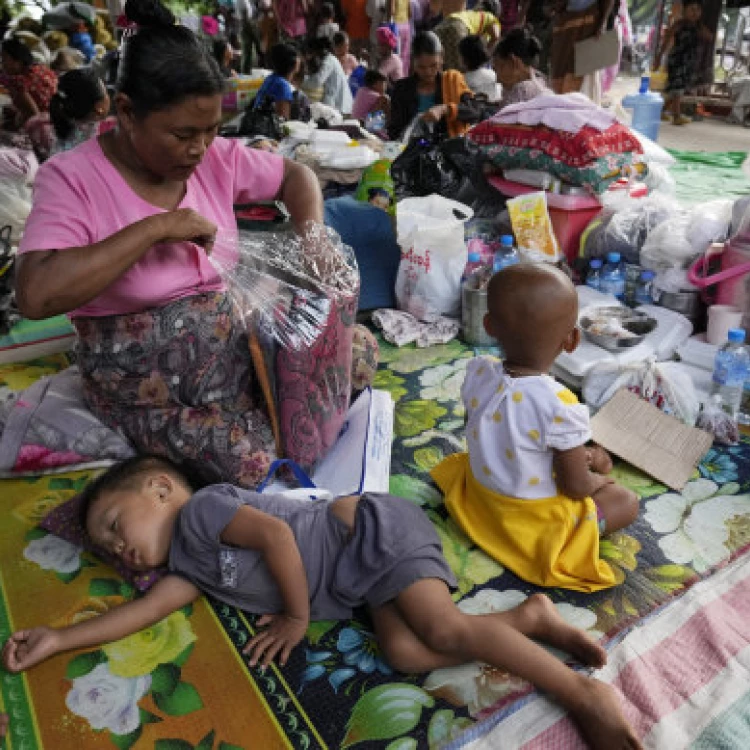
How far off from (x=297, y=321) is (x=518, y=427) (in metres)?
0.64

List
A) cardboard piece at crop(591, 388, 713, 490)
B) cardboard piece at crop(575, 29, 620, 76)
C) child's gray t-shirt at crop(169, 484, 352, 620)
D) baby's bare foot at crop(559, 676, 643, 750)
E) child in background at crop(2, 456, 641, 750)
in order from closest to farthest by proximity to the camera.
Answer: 1. baby's bare foot at crop(559, 676, 643, 750)
2. child in background at crop(2, 456, 641, 750)
3. child's gray t-shirt at crop(169, 484, 352, 620)
4. cardboard piece at crop(591, 388, 713, 490)
5. cardboard piece at crop(575, 29, 620, 76)

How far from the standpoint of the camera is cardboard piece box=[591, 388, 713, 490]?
1911 millimetres

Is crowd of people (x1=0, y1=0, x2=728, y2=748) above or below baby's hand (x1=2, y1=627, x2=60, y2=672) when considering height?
above

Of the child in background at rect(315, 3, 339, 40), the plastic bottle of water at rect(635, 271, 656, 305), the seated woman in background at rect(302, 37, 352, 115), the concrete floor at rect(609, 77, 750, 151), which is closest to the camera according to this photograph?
the plastic bottle of water at rect(635, 271, 656, 305)

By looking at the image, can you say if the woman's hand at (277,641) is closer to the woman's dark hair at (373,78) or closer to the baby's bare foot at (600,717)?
the baby's bare foot at (600,717)

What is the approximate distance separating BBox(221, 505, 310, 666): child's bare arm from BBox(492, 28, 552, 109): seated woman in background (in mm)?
3257

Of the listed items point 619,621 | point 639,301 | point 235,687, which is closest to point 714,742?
point 619,621

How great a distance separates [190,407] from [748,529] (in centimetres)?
149

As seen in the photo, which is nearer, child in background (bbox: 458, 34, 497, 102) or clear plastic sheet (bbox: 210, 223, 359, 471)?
clear plastic sheet (bbox: 210, 223, 359, 471)

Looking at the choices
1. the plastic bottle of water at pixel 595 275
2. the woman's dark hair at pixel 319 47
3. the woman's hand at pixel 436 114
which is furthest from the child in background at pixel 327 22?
the plastic bottle of water at pixel 595 275

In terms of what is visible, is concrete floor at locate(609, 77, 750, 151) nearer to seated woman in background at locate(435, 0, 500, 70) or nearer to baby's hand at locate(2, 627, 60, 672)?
seated woman in background at locate(435, 0, 500, 70)

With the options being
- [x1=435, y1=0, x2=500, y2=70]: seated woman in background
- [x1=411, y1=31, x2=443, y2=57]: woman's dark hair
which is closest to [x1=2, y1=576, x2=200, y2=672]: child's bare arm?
[x1=411, y1=31, x2=443, y2=57]: woman's dark hair

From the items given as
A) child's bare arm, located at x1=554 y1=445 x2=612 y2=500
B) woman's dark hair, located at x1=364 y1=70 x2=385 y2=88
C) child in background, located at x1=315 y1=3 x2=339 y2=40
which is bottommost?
child's bare arm, located at x1=554 y1=445 x2=612 y2=500

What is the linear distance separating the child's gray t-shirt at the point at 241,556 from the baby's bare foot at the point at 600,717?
50cm
